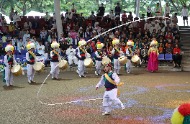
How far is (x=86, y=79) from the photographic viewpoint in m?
18.0

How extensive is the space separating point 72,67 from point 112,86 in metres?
11.7

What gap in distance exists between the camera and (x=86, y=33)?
82.2ft

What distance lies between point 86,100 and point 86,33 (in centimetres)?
1284

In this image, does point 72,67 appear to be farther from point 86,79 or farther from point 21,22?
point 21,22

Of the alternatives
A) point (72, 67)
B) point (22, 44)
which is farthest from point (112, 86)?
point (22, 44)

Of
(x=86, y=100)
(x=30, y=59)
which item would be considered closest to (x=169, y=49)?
(x=30, y=59)

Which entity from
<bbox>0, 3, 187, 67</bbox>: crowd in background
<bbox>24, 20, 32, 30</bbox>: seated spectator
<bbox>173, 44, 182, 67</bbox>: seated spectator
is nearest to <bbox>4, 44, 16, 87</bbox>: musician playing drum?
<bbox>0, 3, 187, 67</bbox>: crowd in background

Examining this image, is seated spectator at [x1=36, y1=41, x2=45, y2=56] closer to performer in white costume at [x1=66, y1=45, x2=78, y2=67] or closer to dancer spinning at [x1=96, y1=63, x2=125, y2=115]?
performer in white costume at [x1=66, y1=45, x2=78, y2=67]

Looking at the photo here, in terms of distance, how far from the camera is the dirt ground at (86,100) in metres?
9.99

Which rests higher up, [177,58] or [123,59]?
[123,59]

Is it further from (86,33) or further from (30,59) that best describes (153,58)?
(30,59)

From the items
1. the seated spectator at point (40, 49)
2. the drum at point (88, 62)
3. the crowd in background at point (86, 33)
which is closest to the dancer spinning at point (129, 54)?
the crowd in background at point (86, 33)

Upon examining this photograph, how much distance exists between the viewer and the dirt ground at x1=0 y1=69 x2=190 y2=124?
9.99 m

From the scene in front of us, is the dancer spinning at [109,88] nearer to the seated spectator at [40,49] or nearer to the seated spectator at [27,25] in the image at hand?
the seated spectator at [40,49]
